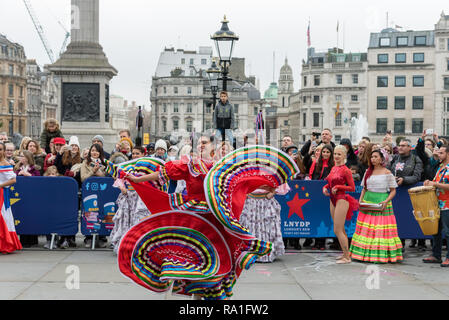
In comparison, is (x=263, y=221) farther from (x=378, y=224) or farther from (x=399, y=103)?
(x=399, y=103)

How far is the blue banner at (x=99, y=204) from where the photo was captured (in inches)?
436

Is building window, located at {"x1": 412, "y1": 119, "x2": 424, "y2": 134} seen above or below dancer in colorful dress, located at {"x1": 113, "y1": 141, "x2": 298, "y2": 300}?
above

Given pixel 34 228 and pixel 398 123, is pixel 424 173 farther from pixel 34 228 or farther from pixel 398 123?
pixel 398 123

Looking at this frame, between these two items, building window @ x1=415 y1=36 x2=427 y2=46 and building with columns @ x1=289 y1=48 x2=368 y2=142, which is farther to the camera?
building with columns @ x1=289 y1=48 x2=368 y2=142

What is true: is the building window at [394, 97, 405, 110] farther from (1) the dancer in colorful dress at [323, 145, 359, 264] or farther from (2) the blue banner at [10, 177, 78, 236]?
(2) the blue banner at [10, 177, 78, 236]

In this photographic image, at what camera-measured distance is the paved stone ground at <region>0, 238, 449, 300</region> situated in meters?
7.48

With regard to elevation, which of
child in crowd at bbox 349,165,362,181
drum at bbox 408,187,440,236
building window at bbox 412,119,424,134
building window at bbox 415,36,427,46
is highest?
building window at bbox 415,36,427,46

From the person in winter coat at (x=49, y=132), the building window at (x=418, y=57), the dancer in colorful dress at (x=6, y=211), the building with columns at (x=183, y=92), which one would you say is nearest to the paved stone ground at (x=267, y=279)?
the dancer in colorful dress at (x=6, y=211)

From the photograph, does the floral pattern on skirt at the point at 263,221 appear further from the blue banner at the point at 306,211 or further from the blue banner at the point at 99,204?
the blue banner at the point at 99,204

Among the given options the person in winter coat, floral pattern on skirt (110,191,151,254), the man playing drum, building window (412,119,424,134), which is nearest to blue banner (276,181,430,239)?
the man playing drum

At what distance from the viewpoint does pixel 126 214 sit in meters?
10.6

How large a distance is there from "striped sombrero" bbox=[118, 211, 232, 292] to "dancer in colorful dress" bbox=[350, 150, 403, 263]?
5.08 metres

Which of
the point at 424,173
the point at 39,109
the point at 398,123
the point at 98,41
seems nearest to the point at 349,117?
the point at 398,123

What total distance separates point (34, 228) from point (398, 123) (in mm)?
85948
